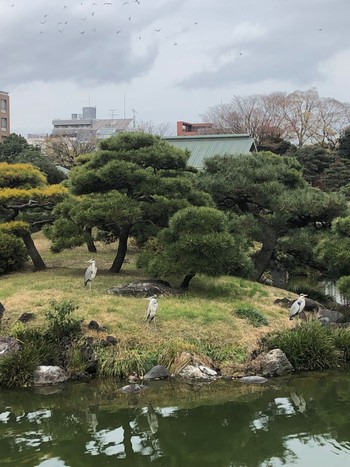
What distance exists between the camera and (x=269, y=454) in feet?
21.8

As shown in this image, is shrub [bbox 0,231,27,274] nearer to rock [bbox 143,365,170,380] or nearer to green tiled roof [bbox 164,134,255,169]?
rock [bbox 143,365,170,380]

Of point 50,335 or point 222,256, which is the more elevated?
point 222,256

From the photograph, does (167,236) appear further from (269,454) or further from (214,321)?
(269,454)

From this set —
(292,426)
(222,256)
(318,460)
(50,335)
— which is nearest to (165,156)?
(222,256)

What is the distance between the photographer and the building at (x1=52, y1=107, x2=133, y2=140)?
60531mm

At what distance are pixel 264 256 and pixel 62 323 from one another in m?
7.64

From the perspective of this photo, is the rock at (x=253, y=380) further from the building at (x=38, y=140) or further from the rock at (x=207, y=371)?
the building at (x=38, y=140)

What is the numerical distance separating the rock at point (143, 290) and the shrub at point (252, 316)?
1.86 metres

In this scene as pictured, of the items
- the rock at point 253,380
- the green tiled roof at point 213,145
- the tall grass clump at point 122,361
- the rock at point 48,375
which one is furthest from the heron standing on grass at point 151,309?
the green tiled roof at point 213,145

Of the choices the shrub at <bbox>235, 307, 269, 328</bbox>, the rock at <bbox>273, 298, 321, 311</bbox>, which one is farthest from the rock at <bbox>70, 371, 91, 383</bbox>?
the rock at <bbox>273, 298, 321, 311</bbox>

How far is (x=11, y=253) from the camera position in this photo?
595 inches

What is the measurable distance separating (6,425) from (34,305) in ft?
12.8

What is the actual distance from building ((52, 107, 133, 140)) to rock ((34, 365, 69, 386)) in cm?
4859

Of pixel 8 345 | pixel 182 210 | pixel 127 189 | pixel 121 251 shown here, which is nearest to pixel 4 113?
pixel 121 251
